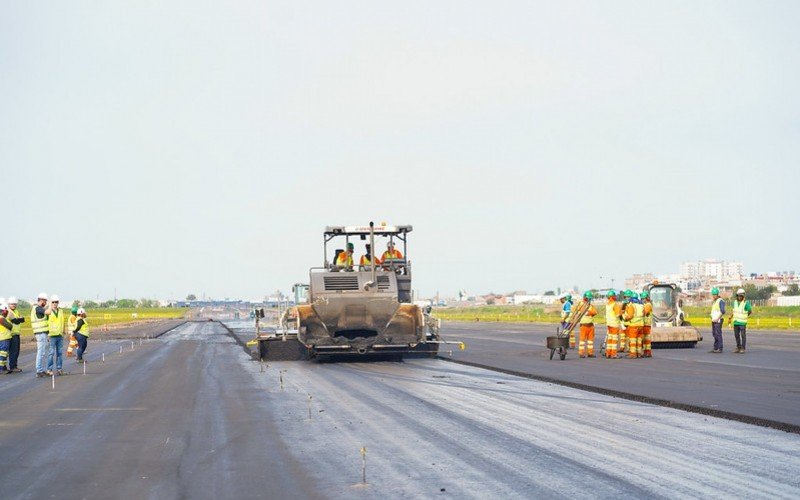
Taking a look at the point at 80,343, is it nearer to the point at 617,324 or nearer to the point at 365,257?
the point at 365,257

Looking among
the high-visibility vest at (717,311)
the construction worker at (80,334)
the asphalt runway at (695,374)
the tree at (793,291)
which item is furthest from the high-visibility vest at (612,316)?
the tree at (793,291)

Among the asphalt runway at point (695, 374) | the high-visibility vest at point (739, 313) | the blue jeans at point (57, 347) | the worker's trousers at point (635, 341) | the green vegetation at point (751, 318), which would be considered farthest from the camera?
the green vegetation at point (751, 318)

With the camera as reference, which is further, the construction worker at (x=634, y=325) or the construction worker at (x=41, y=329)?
the construction worker at (x=634, y=325)

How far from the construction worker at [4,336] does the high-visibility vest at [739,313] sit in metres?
20.3

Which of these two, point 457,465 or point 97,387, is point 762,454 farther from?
point 97,387

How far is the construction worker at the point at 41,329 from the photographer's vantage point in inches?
848

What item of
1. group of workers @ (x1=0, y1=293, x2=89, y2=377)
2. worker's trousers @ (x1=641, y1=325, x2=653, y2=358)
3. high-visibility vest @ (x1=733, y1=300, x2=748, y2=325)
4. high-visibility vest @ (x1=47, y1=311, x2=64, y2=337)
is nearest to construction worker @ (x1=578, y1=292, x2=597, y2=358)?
worker's trousers @ (x1=641, y1=325, x2=653, y2=358)

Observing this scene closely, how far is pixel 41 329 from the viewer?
21.5 m

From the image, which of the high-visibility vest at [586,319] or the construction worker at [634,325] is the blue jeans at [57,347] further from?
the construction worker at [634,325]

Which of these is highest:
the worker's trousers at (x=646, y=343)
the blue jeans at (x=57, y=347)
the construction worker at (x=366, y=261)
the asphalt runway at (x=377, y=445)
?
the construction worker at (x=366, y=261)

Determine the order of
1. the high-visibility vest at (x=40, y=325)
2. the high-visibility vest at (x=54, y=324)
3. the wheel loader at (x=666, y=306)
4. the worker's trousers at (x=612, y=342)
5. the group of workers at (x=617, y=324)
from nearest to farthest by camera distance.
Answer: the high-visibility vest at (x=40, y=325)
the high-visibility vest at (x=54, y=324)
the group of workers at (x=617, y=324)
the worker's trousers at (x=612, y=342)
the wheel loader at (x=666, y=306)

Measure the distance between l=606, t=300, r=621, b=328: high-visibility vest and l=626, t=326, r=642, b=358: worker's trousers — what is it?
1.39 feet

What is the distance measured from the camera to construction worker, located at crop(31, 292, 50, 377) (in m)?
21.5

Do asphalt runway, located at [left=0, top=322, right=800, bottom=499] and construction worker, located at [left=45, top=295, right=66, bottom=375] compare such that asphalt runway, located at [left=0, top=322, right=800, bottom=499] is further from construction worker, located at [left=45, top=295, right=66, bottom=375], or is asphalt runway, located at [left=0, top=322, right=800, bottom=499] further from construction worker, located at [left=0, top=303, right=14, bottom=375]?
construction worker, located at [left=0, top=303, right=14, bottom=375]
